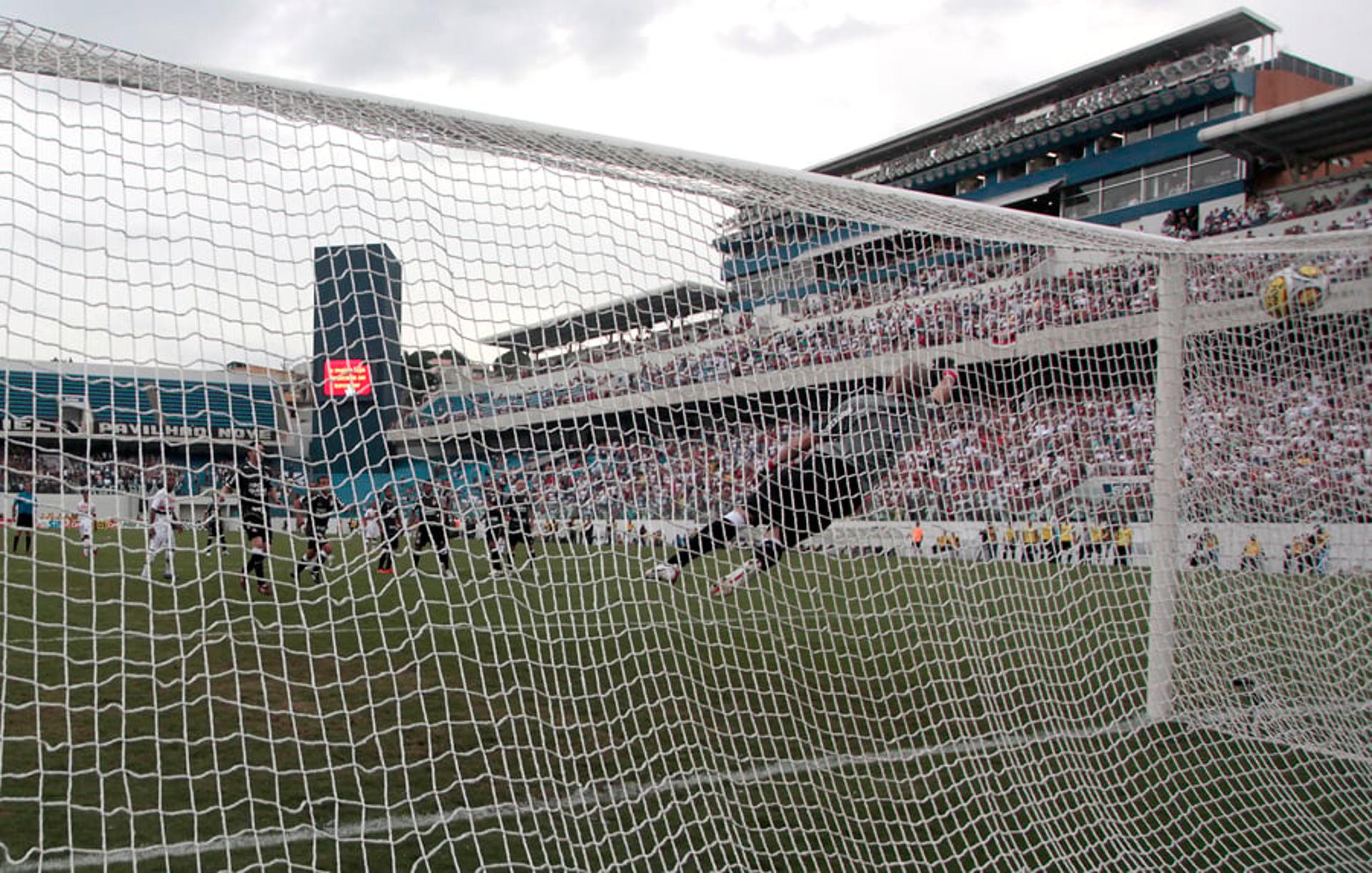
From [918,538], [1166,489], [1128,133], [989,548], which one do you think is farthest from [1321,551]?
[1128,133]

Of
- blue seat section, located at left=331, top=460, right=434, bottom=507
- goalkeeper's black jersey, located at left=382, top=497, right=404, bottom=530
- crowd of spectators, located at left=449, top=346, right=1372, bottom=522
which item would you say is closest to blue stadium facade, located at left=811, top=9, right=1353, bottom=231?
crowd of spectators, located at left=449, top=346, right=1372, bottom=522

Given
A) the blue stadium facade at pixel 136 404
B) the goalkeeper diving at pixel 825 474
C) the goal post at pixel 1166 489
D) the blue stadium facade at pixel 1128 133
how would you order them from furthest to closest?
the blue stadium facade at pixel 1128 133 → the goal post at pixel 1166 489 → the goalkeeper diving at pixel 825 474 → the blue stadium facade at pixel 136 404

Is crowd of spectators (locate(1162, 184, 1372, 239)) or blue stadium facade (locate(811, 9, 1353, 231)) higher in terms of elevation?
blue stadium facade (locate(811, 9, 1353, 231))

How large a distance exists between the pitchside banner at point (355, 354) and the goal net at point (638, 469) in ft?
0.10

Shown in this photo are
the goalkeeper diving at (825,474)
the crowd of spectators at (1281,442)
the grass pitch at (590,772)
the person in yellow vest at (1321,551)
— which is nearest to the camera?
the grass pitch at (590,772)

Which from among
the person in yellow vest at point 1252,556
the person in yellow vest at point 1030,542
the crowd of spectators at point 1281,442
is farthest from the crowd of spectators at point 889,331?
the person in yellow vest at point 1252,556

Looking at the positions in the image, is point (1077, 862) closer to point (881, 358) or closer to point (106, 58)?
point (881, 358)

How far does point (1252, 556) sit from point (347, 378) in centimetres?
606

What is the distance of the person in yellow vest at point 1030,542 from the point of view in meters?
6.17

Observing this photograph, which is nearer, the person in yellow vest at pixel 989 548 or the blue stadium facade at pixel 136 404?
the blue stadium facade at pixel 136 404

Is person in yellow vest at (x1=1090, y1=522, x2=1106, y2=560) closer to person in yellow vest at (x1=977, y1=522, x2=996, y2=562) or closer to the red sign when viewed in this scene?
person in yellow vest at (x1=977, y1=522, x2=996, y2=562)

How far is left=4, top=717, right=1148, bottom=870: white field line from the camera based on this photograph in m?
3.03

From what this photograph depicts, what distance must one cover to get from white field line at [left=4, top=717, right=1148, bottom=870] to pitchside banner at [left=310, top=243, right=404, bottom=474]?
1.29 m

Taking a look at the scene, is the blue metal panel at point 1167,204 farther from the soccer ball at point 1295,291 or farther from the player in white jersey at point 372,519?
the player in white jersey at point 372,519
